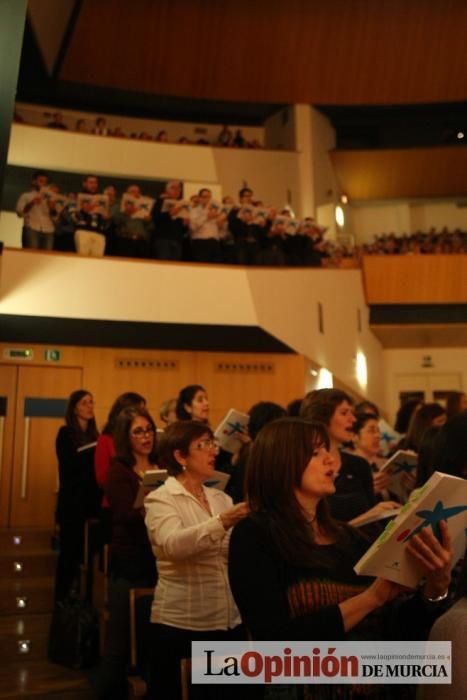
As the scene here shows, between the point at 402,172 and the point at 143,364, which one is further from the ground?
the point at 402,172

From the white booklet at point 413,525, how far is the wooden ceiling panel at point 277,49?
1278cm

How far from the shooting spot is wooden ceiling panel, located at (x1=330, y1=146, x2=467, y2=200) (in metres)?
15.5

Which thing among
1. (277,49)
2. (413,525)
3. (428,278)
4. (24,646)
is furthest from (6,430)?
(277,49)

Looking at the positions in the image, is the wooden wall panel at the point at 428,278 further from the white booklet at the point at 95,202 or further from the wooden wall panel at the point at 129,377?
the white booklet at the point at 95,202

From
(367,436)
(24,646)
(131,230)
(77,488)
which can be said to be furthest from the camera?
(131,230)

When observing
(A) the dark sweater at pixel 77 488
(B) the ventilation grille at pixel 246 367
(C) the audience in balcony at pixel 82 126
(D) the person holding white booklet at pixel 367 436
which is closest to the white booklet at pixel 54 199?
(B) the ventilation grille at pixel 246 367

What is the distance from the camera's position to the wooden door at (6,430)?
824 centimetres

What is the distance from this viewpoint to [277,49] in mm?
13734

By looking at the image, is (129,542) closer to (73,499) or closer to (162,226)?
(73,499)

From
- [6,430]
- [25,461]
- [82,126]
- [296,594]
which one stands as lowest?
[296,594]

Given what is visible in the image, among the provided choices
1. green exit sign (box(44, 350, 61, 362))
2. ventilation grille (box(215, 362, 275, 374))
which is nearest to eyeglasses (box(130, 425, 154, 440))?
green exit sign (box(44, 350, 61, 362))

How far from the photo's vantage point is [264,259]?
915 cm

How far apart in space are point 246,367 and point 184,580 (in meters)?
6.93

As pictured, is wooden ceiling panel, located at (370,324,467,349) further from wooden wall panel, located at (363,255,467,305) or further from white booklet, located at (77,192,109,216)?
white booklet, located at (77,192,109,216)
